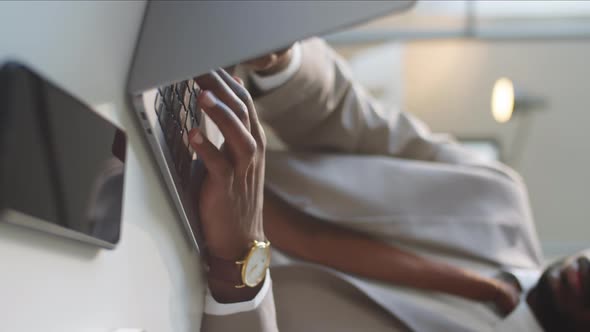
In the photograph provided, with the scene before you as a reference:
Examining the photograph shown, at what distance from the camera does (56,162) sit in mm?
196

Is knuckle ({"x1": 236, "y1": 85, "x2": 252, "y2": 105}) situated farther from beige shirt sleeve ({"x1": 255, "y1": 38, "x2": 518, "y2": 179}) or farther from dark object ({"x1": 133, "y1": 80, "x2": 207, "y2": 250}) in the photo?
beige shirt sleeve ({"x1": 255, "y1": 38, "x2": 518, "y2": 179})

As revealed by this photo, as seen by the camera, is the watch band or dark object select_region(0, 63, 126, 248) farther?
the watch band

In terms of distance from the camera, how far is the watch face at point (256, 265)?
0.31 metres

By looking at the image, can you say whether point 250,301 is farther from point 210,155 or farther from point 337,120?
point 337,120

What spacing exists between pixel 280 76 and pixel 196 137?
0.21 metres

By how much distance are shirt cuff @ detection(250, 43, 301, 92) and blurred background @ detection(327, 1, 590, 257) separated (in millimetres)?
750

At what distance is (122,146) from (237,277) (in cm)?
11

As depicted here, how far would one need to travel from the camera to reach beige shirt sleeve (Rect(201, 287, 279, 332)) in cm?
30

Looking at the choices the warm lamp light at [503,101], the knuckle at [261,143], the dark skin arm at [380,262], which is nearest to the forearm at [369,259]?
the dark skin arm at [380,262]

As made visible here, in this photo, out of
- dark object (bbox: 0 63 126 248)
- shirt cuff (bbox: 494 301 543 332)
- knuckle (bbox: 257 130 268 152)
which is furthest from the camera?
shirt cuff (bbox: 494 301 543 332)

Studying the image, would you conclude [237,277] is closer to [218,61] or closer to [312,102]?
[218,61]

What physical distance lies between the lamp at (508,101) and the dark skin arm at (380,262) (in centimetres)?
67

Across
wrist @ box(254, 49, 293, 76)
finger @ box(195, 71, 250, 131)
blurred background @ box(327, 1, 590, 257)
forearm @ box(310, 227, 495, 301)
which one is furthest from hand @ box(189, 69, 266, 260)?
blurred background @ box(327, 1, 590, 257)

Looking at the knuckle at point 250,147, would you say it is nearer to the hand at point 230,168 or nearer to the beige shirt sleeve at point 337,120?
the hand at point 230,168
